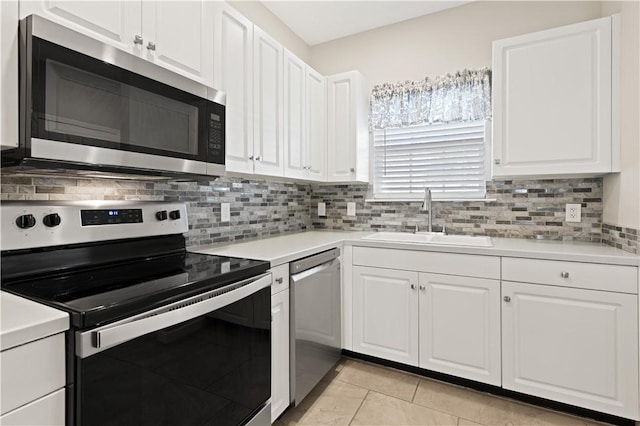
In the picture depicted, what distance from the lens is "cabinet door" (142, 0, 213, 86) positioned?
1350 millimetres

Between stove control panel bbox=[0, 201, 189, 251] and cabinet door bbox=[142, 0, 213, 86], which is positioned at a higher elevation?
cabinet door bbox=[142, 0, 213, 86]

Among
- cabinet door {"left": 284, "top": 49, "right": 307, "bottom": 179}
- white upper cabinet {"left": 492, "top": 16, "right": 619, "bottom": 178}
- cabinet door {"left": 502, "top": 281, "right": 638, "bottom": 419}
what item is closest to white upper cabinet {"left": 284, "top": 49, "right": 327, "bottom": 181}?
cabinet door {"left": 284, "top": 49, "right": 307, "bottom": 179}

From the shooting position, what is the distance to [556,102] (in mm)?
1959

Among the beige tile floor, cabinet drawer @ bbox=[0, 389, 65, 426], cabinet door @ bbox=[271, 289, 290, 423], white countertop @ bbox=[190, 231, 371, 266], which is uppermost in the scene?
white countertop @ bbox=[190, 231, 371, 266]

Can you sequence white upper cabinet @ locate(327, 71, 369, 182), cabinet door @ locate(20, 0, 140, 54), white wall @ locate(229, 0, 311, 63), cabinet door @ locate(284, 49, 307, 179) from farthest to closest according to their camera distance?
1. white upper cabinet @ locate(327, 71, 369, 182)
2. white wall @ locate(229, 0, 311, 63)
3. cabinet door @ locate(284, 49, 307, 179)
4. cabinet door @ locate(20, 0, 140, 54)

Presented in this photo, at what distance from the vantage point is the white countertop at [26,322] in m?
0.72

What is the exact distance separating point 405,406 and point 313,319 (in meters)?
0.69

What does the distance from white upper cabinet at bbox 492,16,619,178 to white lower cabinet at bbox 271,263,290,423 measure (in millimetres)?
1478

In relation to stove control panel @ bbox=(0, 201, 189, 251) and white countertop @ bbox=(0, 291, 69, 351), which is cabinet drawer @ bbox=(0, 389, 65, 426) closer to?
white countertop @ bbox=(0, 291, 69, 351)

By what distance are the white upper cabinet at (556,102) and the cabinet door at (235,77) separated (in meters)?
1.49

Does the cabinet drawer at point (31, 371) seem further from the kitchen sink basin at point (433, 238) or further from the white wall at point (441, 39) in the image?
the white wall at point (441, 39)

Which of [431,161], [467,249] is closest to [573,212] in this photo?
[467,249]

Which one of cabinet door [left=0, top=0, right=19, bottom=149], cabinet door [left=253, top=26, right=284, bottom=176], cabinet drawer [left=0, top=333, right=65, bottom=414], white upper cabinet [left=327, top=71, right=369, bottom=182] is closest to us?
cabinet drawer [left=0, top=333, right=65, bottom=414]

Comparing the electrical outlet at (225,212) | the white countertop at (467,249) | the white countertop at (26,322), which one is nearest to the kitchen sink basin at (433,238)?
the white countertop at (467,249)
